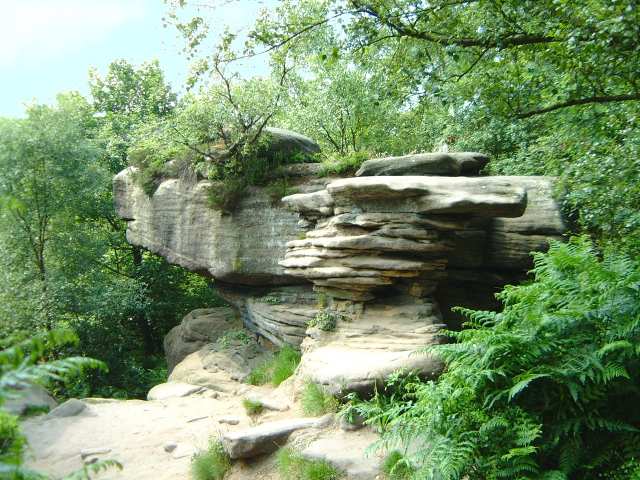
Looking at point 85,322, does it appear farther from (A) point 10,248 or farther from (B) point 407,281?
(B) point 407,281

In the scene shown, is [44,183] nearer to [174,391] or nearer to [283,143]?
[283,143]

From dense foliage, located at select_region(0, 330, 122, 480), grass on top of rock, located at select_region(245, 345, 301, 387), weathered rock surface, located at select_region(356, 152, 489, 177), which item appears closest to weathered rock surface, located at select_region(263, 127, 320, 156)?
weathered rock surface, located at select_region(356, 152, 489, 177)

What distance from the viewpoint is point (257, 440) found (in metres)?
6.69

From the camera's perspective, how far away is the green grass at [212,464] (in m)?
6.71

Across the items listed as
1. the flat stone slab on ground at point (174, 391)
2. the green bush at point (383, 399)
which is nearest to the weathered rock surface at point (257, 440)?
the green bush at point (383, 399)

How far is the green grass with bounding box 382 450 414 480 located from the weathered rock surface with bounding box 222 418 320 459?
1.52 metres

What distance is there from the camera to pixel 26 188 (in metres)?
14.6

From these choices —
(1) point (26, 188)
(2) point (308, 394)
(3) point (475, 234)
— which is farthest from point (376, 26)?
(1) point (26, 188)

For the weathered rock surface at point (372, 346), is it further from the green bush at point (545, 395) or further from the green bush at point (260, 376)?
the green bush at point (260, 376)

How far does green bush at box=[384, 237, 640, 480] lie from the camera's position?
13.8ft

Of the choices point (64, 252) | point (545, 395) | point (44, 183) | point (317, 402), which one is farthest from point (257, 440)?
point (44, 183)

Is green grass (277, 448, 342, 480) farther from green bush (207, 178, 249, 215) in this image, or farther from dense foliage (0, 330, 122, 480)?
green bush (207, 178, 249, 215)

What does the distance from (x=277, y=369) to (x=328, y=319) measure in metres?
2.24

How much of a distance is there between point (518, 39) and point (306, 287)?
6.75 metres
